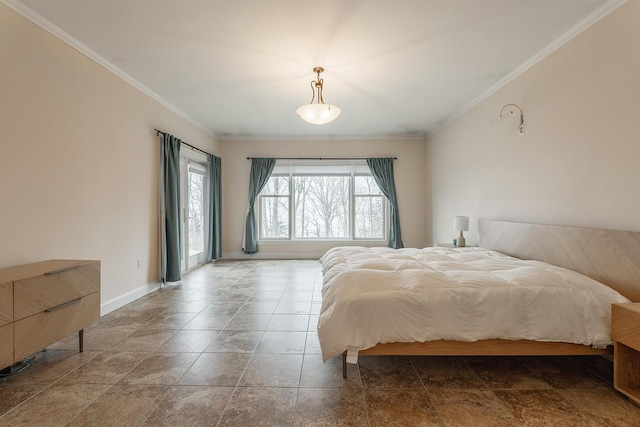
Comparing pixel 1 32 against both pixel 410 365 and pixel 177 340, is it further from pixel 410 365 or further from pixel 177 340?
pixel 410 365

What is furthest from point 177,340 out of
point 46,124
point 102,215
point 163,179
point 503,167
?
point 503,167

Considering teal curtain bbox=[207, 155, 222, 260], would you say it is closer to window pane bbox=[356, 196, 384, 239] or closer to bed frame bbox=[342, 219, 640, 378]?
window pane bbox=[356, 196, 384, 239]

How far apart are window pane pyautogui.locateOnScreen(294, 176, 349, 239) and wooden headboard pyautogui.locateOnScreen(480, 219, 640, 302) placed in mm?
3567

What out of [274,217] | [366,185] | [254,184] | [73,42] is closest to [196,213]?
[254,184]

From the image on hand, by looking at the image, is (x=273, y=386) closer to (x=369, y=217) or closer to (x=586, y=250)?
(x=586, y=250)

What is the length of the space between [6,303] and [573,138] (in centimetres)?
438

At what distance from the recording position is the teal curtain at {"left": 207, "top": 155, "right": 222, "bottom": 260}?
594cm

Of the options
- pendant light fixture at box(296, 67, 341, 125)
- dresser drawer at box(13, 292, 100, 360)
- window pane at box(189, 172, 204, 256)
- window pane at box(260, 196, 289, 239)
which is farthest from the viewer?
window pane at box(260, 196, 289, 239)

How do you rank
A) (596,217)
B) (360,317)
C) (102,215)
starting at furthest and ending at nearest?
(102,215), (596,217), (360,317)

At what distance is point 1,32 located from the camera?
2.18 m

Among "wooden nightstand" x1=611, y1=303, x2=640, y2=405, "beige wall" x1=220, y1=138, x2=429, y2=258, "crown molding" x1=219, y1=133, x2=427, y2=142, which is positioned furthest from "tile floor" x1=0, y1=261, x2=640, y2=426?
"crown molding" x1=219, y1=133, x2=427, y2=142

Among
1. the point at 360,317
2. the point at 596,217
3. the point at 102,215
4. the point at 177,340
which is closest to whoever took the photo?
the point at 360,317

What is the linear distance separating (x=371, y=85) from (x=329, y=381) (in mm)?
3338

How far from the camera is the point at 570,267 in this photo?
98.3 inches
